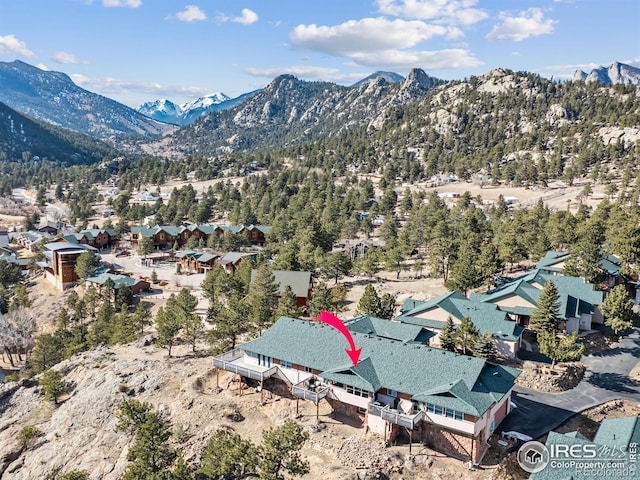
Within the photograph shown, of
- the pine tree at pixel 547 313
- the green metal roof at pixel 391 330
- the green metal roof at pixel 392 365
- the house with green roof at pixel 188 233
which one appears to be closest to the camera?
the green metal roof at pixel 392 365

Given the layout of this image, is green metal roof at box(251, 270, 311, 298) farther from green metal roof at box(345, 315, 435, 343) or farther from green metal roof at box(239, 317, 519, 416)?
green metal roof at box(239, 317, 519, 416)

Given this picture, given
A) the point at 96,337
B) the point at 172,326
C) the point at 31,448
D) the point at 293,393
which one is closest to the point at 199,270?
the point at 96,337

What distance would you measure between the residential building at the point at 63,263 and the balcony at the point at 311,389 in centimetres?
7093

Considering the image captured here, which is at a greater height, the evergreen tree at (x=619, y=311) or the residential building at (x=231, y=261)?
the evergreen tree at (x=619, y=311)

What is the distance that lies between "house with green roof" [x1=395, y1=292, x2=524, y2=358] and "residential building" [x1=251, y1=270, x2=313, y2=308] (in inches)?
756

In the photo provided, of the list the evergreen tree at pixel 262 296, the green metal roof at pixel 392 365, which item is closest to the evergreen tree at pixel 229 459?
the green metal roof at pixel 392 365

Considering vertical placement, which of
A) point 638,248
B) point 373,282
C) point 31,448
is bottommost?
point 31,448

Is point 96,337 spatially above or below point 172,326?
below

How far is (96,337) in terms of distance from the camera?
6134 centimetres

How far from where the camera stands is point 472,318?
157ft

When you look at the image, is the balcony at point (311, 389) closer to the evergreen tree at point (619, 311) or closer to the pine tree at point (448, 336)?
the pine tree at point (448, 336)

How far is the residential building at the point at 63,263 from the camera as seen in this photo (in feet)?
298

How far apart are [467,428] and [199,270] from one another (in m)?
72.4

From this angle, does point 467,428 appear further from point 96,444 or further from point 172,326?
point 172,326
